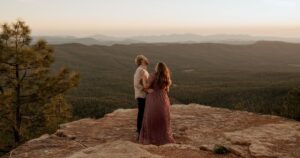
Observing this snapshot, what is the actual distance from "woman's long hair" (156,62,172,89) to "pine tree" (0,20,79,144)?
10.6 meters

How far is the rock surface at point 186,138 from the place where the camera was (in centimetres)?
1017

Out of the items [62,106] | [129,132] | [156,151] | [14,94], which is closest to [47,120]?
[14,94]

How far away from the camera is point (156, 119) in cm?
1195

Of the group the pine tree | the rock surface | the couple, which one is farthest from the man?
the pine tree

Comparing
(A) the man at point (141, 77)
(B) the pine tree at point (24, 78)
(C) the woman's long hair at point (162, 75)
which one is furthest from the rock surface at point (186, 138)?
(B) the pine tree at point (24, 78)

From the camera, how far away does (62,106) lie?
96.2 feet

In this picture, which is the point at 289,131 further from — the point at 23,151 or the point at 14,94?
the point at 14,94

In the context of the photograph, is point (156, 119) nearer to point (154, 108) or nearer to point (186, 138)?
point (154, 108)

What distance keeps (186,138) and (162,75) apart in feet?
8.04

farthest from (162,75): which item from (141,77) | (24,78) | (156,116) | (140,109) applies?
(24,78)

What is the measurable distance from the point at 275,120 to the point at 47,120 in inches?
521

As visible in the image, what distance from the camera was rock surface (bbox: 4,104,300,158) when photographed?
10.2m

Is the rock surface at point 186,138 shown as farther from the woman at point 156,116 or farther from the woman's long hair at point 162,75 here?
the woman's long hair at point 162,75

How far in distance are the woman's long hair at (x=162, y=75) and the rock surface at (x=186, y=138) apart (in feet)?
6.44
